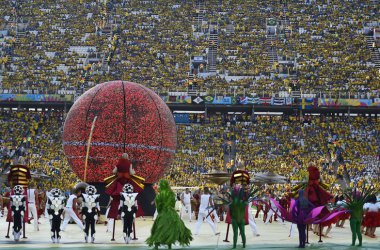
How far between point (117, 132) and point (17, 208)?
5.49m

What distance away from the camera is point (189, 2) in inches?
2468

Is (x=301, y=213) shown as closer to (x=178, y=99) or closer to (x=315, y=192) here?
(x=315, y=192)

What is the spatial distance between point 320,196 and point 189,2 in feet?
160

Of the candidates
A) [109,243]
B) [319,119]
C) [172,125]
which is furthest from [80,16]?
[109,243]

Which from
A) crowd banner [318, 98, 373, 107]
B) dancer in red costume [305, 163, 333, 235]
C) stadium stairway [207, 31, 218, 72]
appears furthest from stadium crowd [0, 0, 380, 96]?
dancer in red costume [305, 163, 333, 235]

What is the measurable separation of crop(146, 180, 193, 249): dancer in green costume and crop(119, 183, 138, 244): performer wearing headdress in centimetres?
183

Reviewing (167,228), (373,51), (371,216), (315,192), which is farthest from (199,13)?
(167,228)

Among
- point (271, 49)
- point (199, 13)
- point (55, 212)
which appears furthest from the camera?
point (199, 13)

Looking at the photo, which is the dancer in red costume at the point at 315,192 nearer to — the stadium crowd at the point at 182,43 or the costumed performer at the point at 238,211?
the costumed performer at the point at 238,211

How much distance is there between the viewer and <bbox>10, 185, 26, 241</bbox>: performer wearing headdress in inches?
604

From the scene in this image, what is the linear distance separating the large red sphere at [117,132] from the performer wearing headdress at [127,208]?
17.4 feet

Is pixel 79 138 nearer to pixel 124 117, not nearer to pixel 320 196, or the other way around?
pixel 124 117

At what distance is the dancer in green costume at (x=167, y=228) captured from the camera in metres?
12.8

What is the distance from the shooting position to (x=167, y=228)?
42.1ft
